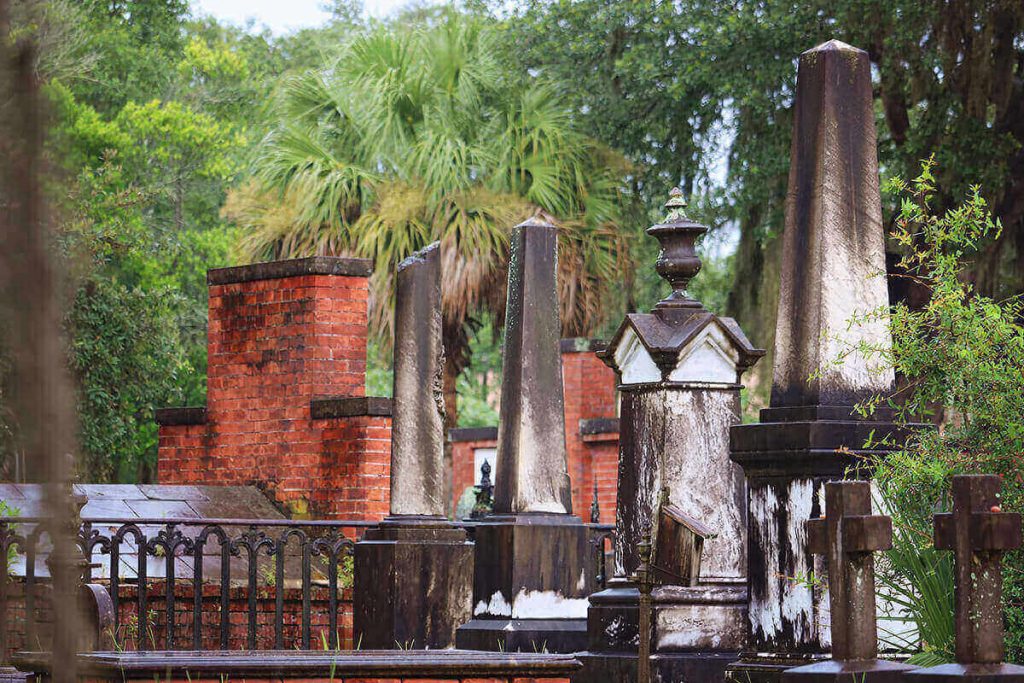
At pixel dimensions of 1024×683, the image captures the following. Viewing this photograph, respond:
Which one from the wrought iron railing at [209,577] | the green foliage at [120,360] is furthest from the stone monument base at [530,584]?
the green foliage at [120,360]

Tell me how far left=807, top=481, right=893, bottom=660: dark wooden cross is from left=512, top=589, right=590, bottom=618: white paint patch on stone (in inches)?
145

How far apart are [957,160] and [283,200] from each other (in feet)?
29.3

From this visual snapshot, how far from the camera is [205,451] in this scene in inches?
486

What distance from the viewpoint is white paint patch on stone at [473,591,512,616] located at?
8461mm

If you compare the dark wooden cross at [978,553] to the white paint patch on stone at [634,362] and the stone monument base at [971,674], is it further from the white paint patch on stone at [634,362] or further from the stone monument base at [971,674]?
the white paint patch on stone at [634,362]

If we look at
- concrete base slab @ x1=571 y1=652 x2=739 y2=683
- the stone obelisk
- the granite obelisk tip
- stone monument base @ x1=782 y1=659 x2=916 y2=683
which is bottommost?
concrete base slab @ x1=571 y1=652 x2=739 y2=683

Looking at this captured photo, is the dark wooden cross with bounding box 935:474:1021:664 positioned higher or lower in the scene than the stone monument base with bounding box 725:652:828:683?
higher

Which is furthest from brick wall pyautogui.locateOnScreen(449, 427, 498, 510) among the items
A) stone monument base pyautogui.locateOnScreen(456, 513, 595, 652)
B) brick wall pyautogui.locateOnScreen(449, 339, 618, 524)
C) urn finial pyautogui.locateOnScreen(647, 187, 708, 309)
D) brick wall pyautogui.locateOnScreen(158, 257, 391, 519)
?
urn finial pyautogui.locateOnScreen(647, 187, 708, 309)

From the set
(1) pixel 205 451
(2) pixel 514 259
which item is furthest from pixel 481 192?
(2) pixel 514 259

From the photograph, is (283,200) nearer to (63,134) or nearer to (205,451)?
(205,451)

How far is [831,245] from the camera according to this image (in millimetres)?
5910

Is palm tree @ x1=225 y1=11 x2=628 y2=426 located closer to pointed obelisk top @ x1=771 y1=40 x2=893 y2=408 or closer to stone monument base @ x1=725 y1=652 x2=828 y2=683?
pointed obelisk top @ x1=771 y1=40 x2=893 y2=408

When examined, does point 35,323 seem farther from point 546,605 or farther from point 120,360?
point 120,360

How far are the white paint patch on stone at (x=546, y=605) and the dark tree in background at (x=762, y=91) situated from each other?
8.29m
